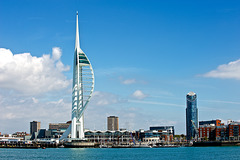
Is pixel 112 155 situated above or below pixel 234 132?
below

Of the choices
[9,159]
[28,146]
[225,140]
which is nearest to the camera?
[9,159]

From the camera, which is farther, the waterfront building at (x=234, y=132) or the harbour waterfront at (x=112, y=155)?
the waterfront building at (x=234, y=132)

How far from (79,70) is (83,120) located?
66.8 ft

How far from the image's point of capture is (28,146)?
159000 millimetres

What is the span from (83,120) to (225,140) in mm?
82462

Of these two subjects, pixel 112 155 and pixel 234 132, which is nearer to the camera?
pixel 112 155

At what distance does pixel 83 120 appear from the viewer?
153m

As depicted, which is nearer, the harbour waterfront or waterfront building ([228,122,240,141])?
the harbour waterfront

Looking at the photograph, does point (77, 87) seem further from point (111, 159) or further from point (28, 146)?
point (111, 159)

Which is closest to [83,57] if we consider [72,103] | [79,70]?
[79,70]

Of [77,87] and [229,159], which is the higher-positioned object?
[77,87]

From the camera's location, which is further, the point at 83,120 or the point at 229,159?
the point at 83,120

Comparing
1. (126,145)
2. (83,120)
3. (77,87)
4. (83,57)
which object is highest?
(83,57)

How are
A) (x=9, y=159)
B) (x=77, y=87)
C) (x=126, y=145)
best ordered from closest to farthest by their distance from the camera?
(x=9, y=159) < (x=77, y=87) < (x=126, y=145)
